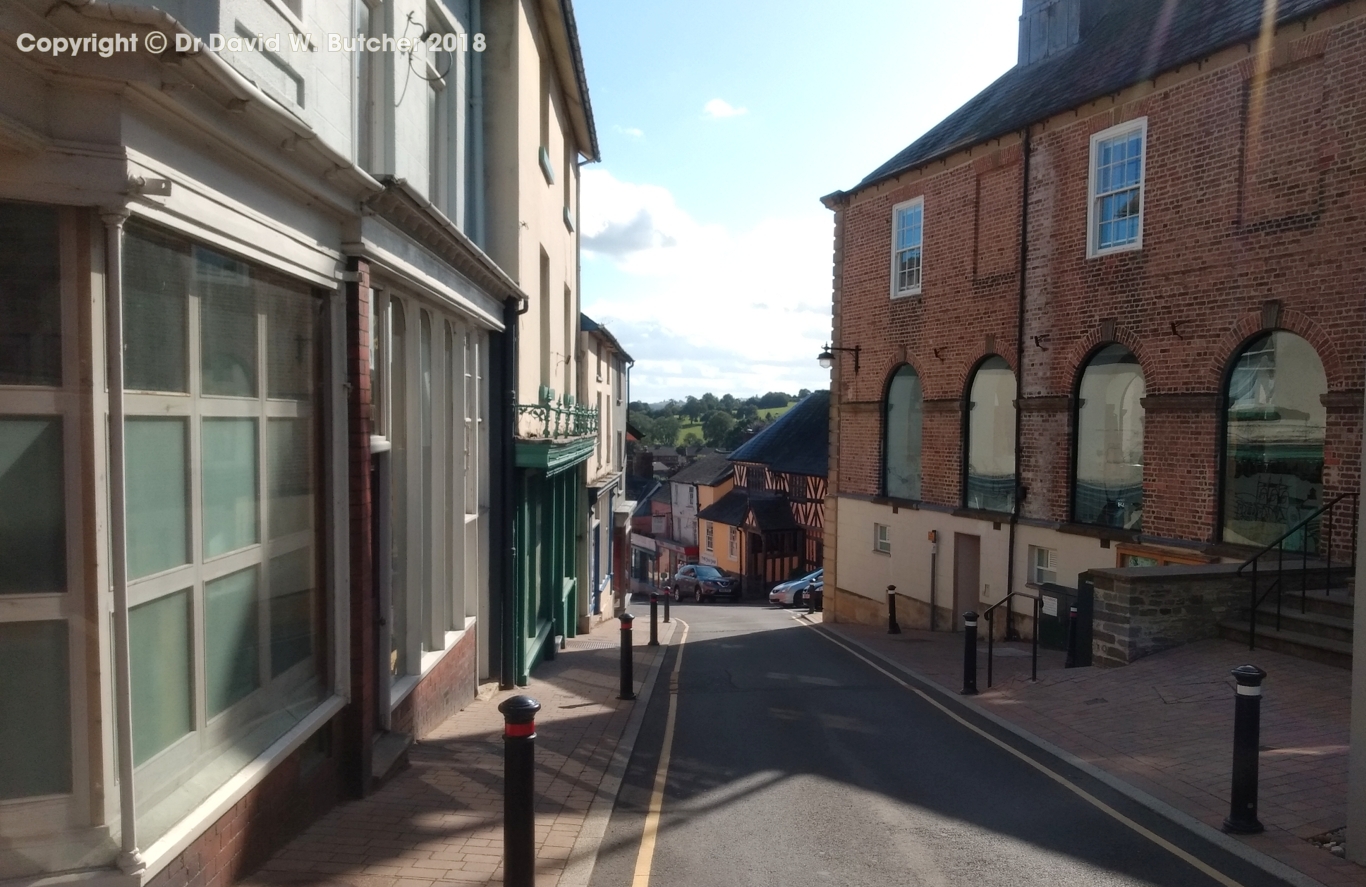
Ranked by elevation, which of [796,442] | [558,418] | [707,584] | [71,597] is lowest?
[707,584]

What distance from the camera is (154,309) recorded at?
423 centimetres

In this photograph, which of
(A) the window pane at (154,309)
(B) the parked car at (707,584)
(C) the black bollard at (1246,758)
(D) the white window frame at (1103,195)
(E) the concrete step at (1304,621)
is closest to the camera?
(A) the window pane at (154,309)

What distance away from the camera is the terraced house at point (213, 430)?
12.1ft

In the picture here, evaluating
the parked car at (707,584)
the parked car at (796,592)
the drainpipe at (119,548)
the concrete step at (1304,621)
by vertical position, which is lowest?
the parked car at (707,584)

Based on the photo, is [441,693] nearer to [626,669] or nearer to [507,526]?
[507,526]

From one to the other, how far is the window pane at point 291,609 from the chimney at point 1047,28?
20184 millimetres

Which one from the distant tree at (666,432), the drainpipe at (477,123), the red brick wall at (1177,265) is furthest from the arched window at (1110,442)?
the distant tree at (666,432)

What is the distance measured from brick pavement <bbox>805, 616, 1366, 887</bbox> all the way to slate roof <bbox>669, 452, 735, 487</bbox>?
4967 centimetres

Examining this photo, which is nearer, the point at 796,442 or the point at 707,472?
the point at 796,442

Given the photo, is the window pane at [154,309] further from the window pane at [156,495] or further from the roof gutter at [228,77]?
the roof gutter at [228,77]

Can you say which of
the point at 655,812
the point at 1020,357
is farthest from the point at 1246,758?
the point at 1020,357

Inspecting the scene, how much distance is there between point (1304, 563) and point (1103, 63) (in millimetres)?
10456

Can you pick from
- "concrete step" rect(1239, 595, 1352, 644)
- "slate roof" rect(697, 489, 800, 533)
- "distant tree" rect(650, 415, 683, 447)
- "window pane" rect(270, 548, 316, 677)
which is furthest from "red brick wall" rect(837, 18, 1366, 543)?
"distant tree" rect(650, 415, 683, 447)

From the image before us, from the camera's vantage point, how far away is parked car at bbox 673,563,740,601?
152 feet
